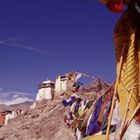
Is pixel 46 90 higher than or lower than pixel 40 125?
higher

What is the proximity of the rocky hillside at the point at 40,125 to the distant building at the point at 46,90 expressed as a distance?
1.50 m

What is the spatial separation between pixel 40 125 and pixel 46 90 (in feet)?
49.3

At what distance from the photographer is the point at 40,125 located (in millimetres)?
60250

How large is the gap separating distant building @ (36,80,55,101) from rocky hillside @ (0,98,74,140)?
59.2 inches

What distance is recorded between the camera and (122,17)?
4.00 metres

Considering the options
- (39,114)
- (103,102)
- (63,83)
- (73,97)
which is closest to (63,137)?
(39,114)

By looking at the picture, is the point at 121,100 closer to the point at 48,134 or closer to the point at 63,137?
the point at 63,137

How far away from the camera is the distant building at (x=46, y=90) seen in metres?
73.8

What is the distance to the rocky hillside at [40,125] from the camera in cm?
5369

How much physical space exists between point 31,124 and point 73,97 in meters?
49.5

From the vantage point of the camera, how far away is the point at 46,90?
7462 cm

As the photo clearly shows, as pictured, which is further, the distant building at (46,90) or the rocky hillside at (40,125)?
the distant building at (46,90)

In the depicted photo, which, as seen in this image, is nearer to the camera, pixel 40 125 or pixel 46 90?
pixel 40 125

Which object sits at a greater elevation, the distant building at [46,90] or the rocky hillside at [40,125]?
the distant building at [46,90]
